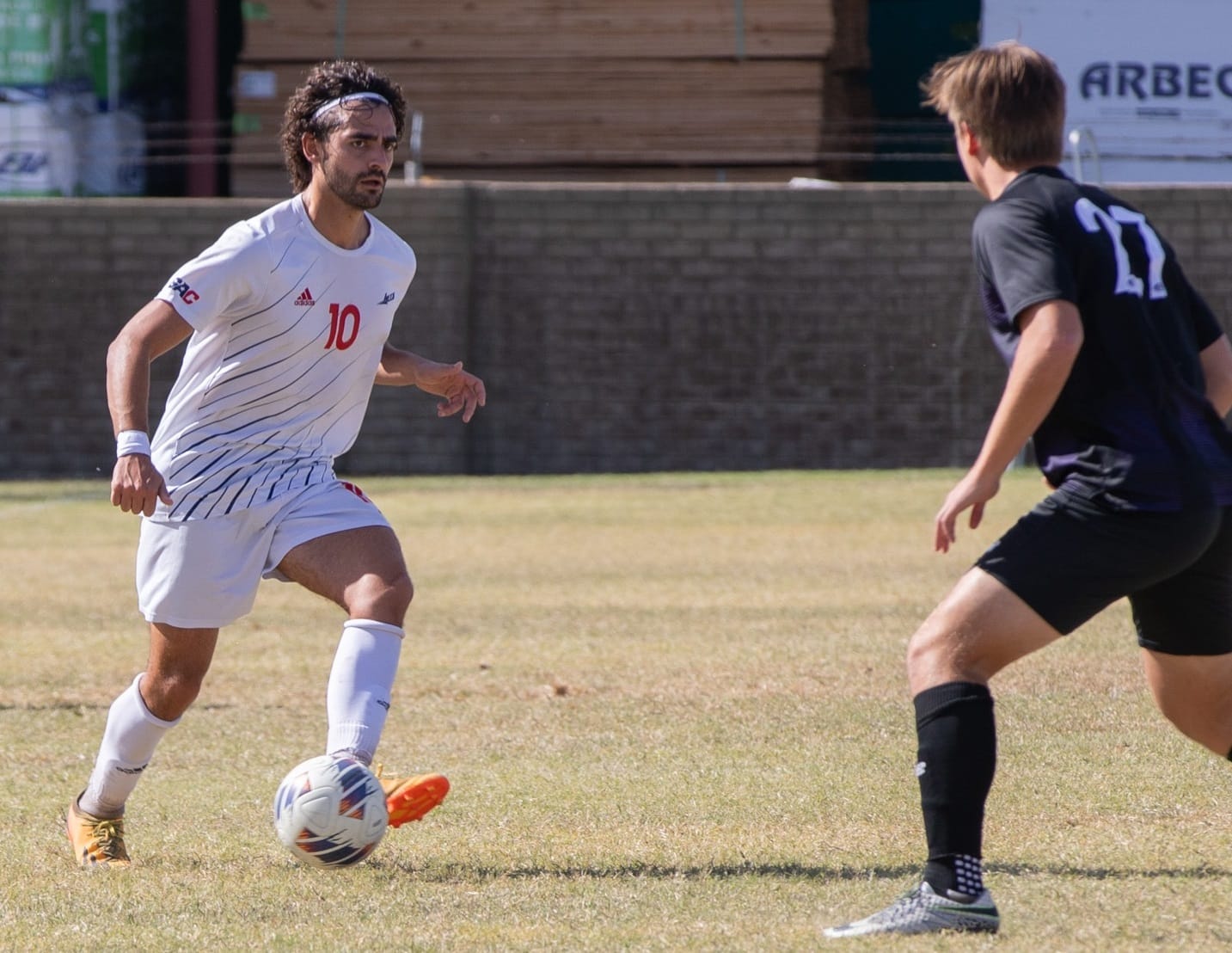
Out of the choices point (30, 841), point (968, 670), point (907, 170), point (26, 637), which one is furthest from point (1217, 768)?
point (907, 170)

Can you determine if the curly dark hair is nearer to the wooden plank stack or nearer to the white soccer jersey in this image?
the white soccer jersey

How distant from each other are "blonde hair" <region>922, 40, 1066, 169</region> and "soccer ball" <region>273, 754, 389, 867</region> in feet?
6.81

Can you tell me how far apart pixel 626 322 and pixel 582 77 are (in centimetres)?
291

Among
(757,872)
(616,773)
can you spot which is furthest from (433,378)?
(757,872)

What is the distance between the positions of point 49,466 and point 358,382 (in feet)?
51.6

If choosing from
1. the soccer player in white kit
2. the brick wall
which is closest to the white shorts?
the soccer player in white kit

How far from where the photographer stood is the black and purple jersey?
4.05 metres

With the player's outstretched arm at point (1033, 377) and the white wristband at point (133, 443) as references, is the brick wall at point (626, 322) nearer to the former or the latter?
the white wristband at point (133, 443)

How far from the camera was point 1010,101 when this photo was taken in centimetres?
409

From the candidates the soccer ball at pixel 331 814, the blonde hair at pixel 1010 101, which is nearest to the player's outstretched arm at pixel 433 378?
the soccer ball at pixel 331 814

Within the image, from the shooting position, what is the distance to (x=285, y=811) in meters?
4.57

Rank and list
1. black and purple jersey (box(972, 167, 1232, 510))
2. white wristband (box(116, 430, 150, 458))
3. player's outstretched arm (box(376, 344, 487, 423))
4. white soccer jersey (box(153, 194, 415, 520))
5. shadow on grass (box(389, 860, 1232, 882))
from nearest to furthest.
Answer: black and purple jersey (box(972, 167, 1232, 510)) < white wristband (box(116, 430, 150, 458)) < shadow on grass (box(389, 860, 1232, 882)) < white soccer jersey (box(153, 194, 415, 520)) < player's outstretched arm (box(376, 344, 487, 423))

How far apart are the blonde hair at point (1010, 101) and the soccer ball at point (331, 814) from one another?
208 cm

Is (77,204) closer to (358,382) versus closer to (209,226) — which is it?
(209,226)
